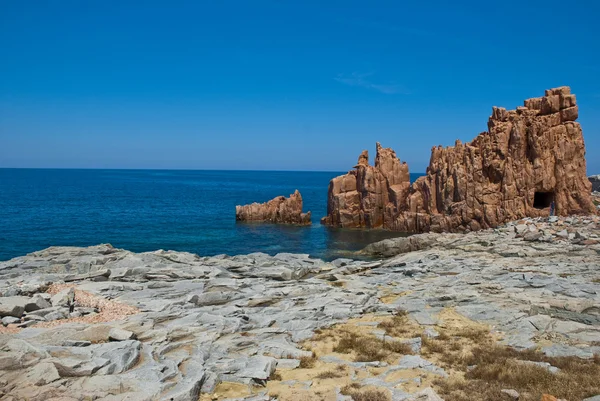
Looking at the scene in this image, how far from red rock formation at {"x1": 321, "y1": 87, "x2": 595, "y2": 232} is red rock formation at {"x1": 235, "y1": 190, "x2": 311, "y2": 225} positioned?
18024 mm

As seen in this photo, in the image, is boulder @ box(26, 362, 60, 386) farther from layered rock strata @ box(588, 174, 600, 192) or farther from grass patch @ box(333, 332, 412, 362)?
layered rock strata @ box(588, 174, 600, 192)

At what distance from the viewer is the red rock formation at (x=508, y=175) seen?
5706 centimetres

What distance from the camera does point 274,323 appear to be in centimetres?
2109

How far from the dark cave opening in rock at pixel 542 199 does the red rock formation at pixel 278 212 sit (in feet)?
123

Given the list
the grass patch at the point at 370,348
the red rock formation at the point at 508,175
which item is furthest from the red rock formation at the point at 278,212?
the grass patch at the point at 370,348

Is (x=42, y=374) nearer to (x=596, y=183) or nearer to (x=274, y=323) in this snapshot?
(x=274, y=323)

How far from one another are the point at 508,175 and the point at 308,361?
5276cm

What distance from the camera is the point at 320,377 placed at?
14.7 meters

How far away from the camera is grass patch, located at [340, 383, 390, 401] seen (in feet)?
41.2

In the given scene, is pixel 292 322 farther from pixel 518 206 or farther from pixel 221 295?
pixel 518 206

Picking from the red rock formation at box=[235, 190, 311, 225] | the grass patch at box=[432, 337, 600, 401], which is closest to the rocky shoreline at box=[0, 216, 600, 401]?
the grass patch at box=[432, 337, 600, 401]

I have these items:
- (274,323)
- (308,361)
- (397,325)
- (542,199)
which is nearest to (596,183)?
(542,199)

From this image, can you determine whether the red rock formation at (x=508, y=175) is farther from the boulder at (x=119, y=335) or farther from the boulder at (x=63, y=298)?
A: the boulder at (x=119, y=335)

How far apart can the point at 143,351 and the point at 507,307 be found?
17633 mm
